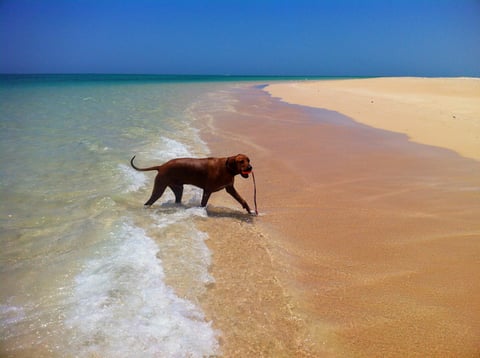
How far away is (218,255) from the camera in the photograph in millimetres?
4090

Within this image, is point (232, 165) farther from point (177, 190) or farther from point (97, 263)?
point (97, 263)

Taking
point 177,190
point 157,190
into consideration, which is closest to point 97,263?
point 157,190

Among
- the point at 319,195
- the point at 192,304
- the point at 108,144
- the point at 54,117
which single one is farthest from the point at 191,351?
the point at 54,117

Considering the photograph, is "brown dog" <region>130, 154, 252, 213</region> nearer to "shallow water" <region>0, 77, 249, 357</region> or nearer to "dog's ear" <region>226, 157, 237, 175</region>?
"dog's ear" <region>226, 157, 237, 175</region>

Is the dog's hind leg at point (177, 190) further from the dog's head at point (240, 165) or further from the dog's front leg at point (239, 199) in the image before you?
the dog's head at point (240, 165)

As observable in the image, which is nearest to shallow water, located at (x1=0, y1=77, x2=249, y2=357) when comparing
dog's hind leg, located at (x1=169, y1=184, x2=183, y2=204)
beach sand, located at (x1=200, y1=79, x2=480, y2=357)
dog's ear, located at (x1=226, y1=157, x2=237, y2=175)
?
dog's hind leg, located at (x1=169, y1=184, x2=183, y2=204)

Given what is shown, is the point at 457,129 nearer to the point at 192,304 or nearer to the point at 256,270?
the point at 256,270

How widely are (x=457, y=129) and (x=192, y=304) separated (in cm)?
1188

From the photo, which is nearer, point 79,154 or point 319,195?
point 319,195

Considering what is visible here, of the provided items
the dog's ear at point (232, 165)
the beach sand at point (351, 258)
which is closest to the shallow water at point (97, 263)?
the beach sand at point (351, 258)

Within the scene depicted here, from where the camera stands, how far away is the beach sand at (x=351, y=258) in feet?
8.95

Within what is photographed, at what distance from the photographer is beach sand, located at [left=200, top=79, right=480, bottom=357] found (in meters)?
2.73

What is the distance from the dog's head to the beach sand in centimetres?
77

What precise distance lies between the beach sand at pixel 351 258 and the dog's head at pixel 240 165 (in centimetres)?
77
